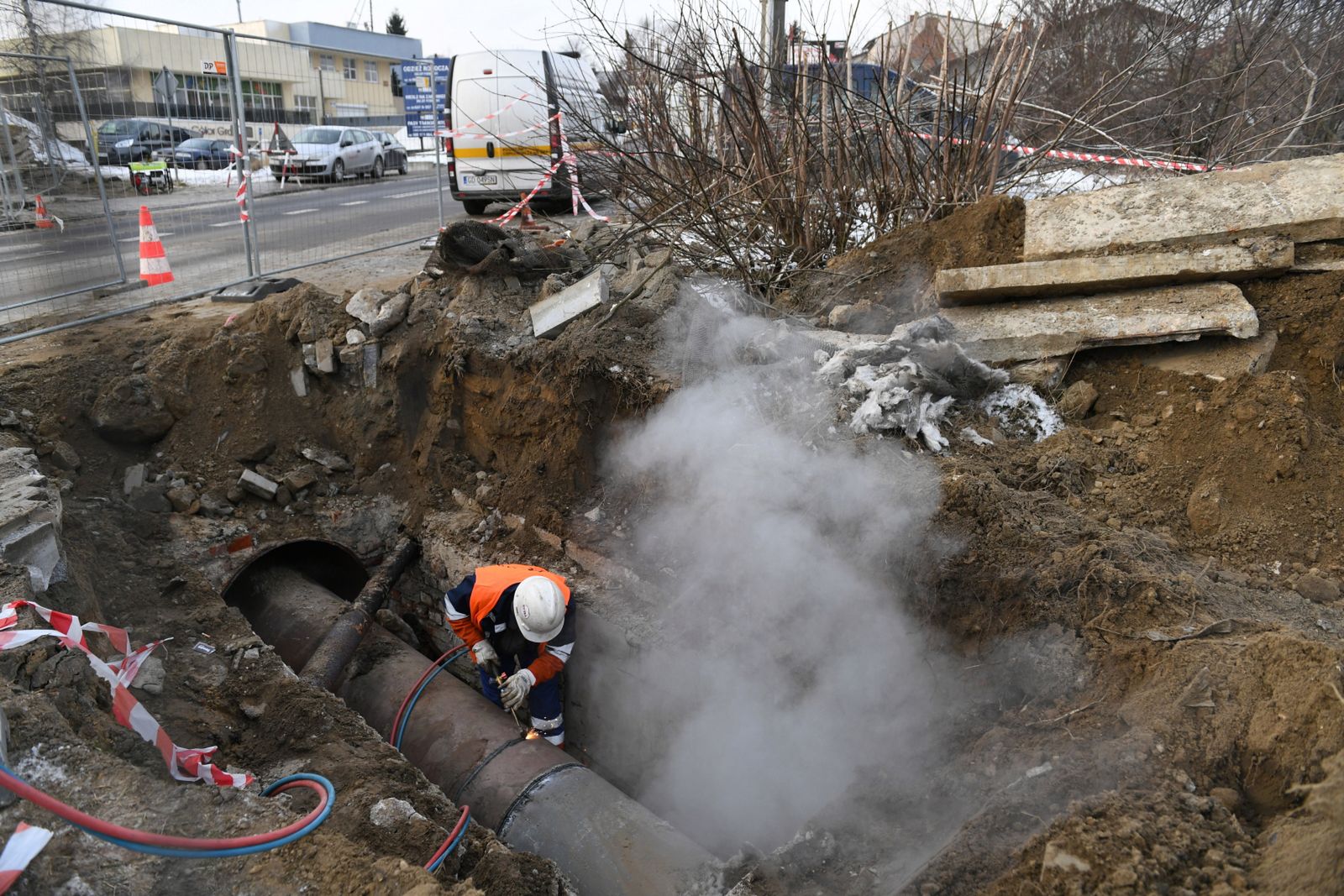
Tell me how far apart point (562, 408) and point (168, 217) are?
5222mm

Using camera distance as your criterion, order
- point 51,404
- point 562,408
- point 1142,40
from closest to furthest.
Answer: point 562,408, point 51,404, point 1142,40

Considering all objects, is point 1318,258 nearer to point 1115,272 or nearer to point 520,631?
point 1115,272

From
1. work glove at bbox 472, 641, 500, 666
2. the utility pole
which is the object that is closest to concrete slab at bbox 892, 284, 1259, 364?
the utility pole

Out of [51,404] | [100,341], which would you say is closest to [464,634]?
[51,404]

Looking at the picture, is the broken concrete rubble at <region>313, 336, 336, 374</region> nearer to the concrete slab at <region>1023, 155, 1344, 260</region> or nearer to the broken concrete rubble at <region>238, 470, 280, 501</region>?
the broken concrete rubble at <region>238, 470, 280, 501</region>

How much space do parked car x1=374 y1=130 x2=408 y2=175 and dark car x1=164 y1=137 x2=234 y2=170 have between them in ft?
35.5

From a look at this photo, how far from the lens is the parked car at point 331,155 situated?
10.1 meters

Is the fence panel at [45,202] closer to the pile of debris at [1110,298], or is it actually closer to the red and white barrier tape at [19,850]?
the red and white barrier tape at [19,850]

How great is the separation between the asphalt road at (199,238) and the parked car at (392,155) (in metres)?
7.29

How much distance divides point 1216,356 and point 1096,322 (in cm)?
57

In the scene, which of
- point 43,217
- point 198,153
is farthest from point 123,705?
point 198,153

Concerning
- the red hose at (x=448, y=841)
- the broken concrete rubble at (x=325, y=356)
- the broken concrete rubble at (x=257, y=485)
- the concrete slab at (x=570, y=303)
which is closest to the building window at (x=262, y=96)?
the broken concrete rubble at (x=325, y=356)

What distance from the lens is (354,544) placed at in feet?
19.4

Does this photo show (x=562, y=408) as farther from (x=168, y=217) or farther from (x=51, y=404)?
(x=168, y=217)
